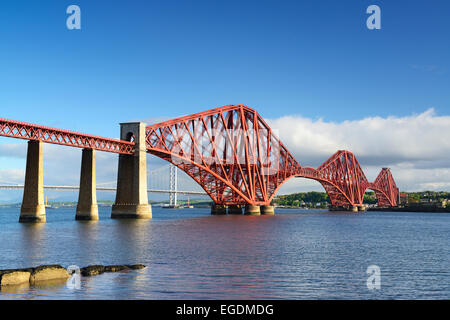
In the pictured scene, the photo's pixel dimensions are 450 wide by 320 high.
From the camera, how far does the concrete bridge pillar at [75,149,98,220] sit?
7206 centimetres

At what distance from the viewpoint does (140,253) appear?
34156 mm

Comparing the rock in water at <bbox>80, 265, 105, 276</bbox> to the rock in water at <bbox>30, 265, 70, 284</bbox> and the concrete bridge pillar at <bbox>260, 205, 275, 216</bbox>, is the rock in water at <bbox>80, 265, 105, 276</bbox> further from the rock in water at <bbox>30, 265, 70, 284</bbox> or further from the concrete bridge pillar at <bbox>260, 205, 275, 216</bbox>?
the concrete bridge pillar at <bbox>260, 205, 275, 216</bbox>

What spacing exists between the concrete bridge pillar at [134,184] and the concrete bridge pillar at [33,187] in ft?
62.6

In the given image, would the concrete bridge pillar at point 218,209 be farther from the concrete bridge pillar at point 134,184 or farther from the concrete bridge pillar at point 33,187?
the concrete bridge pillar at point 33,187

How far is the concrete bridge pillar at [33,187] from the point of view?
199ft

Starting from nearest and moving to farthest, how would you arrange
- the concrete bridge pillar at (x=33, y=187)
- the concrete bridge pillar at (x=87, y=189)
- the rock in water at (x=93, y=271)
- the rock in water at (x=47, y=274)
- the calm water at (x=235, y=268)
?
the calm water at (x=235, y=268) < the rock in water at (x=47, y=274) < the rock in water at (x=93, y=271) < the concrete bridge pillar at (x=33, y=187) < the concrete bridge pillar at (x=87, y=189)

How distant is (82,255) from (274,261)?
13.0 m

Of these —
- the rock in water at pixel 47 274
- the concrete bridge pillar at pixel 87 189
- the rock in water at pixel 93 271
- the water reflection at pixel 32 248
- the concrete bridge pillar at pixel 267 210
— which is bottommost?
the concrete bridge pillar at pixel 267 210

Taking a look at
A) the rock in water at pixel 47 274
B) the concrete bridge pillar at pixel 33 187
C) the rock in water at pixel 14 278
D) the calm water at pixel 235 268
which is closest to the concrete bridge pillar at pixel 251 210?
the concrete bridge pillar at pixel 33 187

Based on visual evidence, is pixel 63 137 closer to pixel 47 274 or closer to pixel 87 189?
pixel 87 189

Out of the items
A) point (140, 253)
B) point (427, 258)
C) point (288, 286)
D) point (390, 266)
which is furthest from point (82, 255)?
point (427, 258)

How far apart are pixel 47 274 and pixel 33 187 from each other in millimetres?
42740
